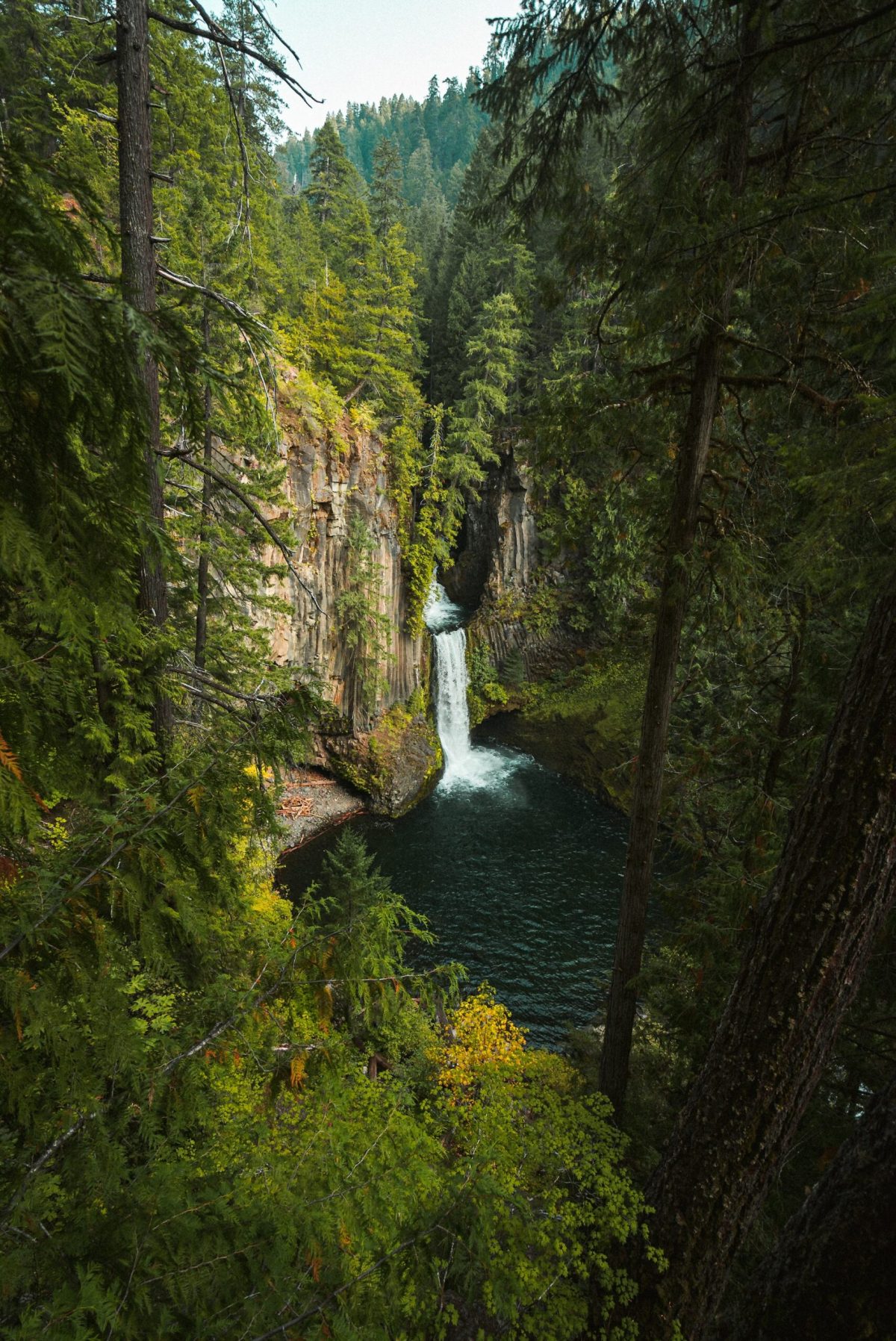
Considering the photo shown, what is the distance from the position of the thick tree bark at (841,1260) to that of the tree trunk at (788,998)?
484 mm

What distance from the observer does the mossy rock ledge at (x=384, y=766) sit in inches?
686

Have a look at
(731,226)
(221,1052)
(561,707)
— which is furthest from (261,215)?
(561,707)

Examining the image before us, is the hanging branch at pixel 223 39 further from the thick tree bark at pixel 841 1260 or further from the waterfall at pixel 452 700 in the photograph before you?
the waterfall at pixel 452 700

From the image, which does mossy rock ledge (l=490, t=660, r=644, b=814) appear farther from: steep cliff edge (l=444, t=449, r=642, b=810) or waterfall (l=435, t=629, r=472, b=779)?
waterfall (l=435, t=629, r=472, b=779)

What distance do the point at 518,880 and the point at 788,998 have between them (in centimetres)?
1225

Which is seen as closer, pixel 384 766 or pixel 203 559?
pixel 203 559

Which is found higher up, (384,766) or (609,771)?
(609,771)

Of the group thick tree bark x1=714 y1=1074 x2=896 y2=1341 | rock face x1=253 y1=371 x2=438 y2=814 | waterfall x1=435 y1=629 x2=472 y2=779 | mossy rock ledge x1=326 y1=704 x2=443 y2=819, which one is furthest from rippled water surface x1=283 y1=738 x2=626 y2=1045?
thick tree bark x1=714 y1=1074 x2=896 y2=1341

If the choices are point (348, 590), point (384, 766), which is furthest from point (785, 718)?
point (348, 590)

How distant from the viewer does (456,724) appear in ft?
73.8

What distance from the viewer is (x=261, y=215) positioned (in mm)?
11727

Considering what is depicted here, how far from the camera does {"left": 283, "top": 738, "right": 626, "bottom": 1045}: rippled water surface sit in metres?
11.8

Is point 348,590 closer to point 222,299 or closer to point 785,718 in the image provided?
point 785,718

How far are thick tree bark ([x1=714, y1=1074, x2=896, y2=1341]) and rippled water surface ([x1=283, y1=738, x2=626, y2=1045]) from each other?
26.2 feet
